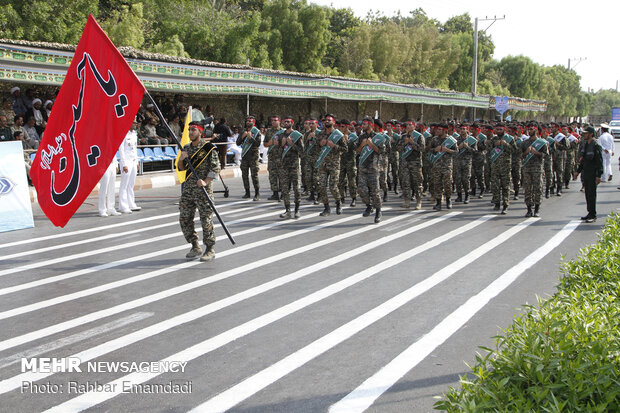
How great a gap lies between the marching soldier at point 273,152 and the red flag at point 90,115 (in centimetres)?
560

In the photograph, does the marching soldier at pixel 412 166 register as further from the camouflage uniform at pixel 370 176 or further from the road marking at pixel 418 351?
the road marking at pixel 418 351

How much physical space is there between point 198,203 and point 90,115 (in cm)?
186

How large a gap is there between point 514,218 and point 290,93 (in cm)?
1358

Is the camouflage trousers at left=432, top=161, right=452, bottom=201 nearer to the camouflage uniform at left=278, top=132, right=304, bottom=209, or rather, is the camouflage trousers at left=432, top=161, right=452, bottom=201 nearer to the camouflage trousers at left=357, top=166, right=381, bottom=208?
the camouflage trousers at left=357, top=166, right=381, bottom=208

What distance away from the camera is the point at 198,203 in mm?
8711

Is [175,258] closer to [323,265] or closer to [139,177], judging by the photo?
[323,265]

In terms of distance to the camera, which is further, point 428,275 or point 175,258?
point 175,258

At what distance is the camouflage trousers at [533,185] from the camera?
42.5 feet

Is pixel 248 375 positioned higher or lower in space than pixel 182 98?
lower

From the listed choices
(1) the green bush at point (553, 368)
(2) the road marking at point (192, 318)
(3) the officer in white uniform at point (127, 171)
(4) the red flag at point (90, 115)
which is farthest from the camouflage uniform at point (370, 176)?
(1) the green bush at point (553, 368)

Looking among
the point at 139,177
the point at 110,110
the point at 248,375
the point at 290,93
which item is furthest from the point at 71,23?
the point at 248,375

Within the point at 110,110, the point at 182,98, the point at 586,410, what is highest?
the point at 182,98

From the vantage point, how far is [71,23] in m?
25.4

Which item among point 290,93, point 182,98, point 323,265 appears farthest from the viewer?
point 290,93
